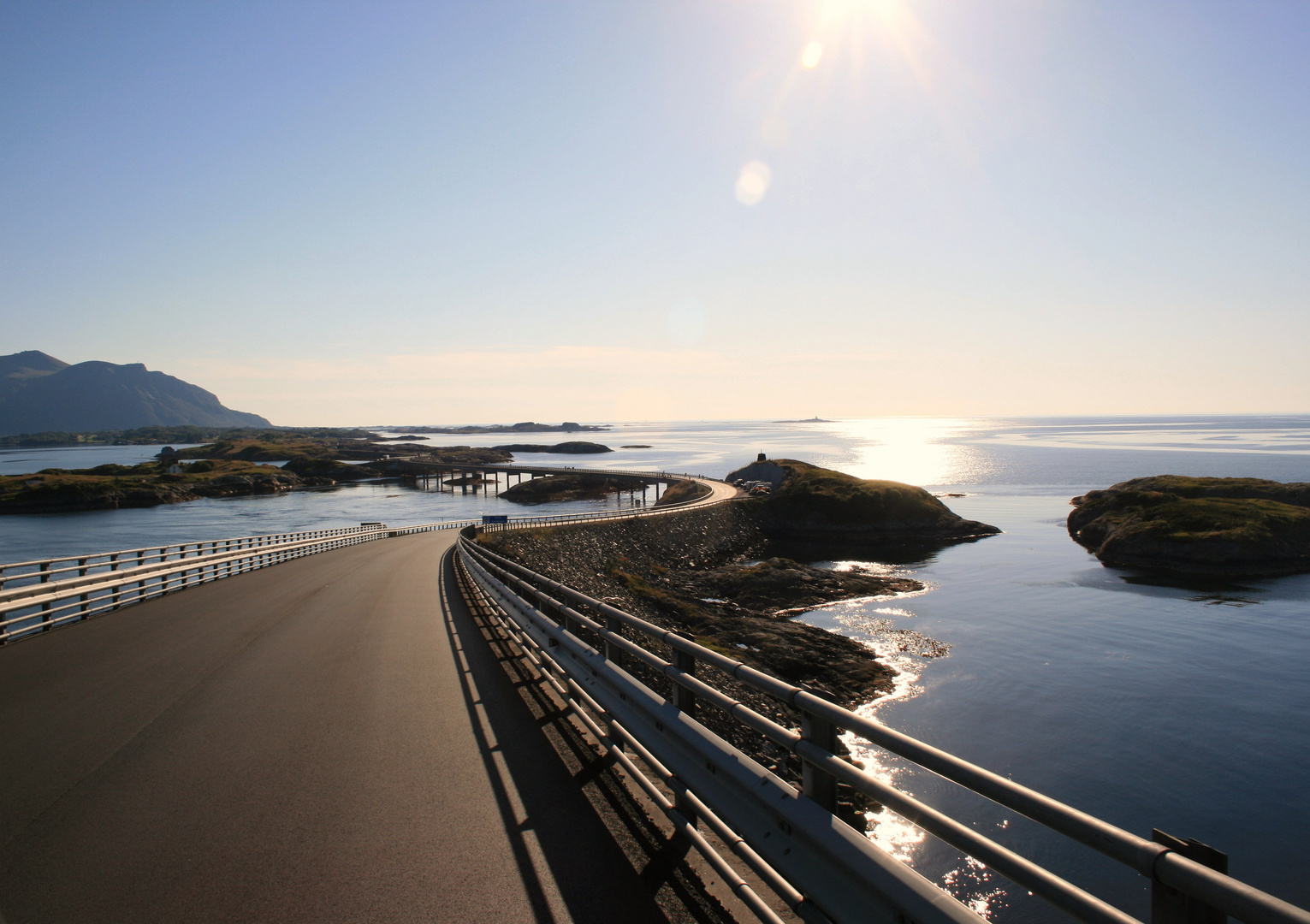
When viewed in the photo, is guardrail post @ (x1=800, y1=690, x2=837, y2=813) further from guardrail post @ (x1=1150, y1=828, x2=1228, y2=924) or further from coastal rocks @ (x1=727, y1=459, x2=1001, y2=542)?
coastal rocks @ (x1=727, y1=459, x2=1001, y2=542)

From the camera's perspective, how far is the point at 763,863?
364 cm

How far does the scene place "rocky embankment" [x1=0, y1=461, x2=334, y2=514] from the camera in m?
98.9

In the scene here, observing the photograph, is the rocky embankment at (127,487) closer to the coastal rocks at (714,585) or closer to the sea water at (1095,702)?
the sea water at (1095,702)

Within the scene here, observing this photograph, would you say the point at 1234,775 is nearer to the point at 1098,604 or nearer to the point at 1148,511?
the point at 1098,604

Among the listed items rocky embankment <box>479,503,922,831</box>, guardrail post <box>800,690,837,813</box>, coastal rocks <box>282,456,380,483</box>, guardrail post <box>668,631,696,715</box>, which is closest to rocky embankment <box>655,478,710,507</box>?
rocky embankment <box>479,503,922,831</box>

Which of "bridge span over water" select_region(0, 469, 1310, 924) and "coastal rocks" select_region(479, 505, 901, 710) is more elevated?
"bridge span over water" select_region(0, 469, 1310, 924)

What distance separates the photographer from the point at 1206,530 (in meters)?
51.5

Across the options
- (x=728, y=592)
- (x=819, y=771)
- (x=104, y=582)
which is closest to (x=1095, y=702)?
(x=728, y=592)

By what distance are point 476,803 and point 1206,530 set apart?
6320 centimetres

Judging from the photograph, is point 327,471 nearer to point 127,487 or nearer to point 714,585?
point 127,487

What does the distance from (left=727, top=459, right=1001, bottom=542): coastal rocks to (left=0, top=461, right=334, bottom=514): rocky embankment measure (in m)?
98.0

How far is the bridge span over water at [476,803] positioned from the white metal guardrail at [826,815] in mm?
12

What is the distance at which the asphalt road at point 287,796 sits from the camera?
14.6 feet

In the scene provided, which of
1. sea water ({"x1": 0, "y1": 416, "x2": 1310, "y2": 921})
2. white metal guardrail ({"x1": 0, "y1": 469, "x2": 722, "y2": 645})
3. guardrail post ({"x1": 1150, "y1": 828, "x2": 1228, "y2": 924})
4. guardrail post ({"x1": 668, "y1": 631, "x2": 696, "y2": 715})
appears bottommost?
sea water ({"x1": 0, "y1": 416, "x2": 1310, "y2": 921})
